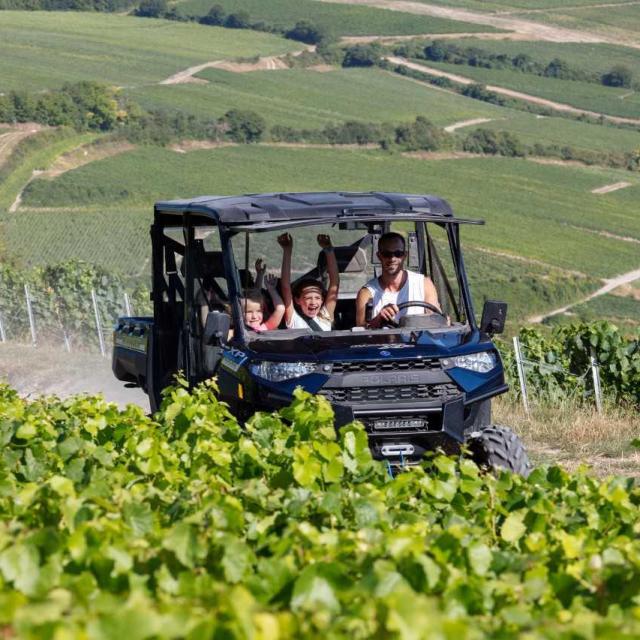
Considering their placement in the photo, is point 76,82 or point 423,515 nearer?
point 423,515

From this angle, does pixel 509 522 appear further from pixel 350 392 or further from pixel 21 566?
pixel 350 392

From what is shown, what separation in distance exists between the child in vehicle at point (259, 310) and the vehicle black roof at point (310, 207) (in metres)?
0.57

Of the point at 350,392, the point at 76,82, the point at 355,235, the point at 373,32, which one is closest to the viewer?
the point at 350,392

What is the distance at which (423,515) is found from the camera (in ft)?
20.9

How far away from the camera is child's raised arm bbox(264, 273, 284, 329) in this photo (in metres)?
10.6

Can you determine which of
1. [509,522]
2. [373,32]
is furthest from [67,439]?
[373,32]

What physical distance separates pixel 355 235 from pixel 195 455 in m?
4.41

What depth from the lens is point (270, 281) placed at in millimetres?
10836

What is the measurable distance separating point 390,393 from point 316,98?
3653 inches

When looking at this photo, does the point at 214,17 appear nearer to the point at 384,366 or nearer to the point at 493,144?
the point at 493,144

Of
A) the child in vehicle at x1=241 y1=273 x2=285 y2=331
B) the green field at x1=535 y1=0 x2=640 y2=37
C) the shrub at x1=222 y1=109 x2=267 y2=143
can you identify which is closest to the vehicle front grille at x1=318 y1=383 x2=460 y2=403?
the child in vehicle at x1=241 y1=273 x2=285 y2=331

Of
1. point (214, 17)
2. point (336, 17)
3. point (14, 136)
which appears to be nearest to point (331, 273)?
point (14, 136)

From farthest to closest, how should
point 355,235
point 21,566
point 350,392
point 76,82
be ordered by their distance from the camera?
point 76,82 < point 355,235 < point 350,392 < point 21,566

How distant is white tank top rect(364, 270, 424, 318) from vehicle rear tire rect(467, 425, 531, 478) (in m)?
1.29
